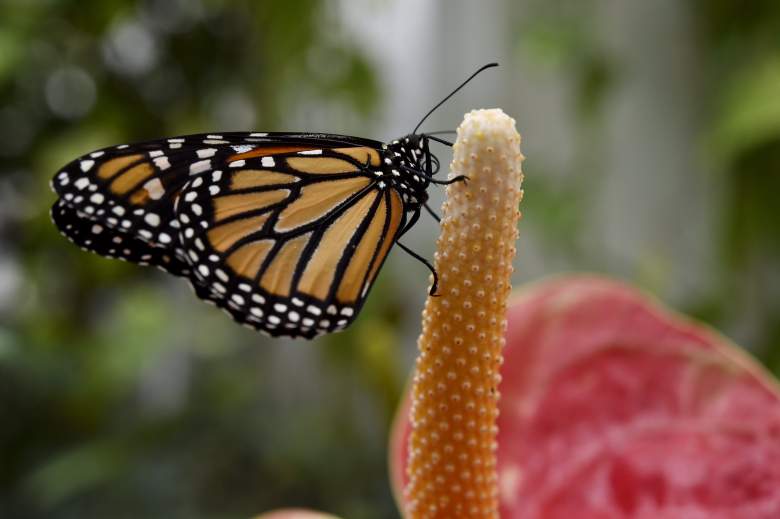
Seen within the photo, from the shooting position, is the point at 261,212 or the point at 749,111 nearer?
the point at 261,212

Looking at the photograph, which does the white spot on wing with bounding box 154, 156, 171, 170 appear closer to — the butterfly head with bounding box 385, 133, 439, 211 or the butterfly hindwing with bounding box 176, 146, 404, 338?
the butterfly hindwing with bounding box 176, 146, 404, 338

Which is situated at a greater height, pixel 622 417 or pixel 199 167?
pixel 199 167

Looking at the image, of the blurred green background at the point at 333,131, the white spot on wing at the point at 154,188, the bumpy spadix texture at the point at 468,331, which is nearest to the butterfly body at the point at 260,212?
the white spot on wing at the point at 154,188

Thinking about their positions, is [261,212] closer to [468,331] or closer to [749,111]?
[468,331]

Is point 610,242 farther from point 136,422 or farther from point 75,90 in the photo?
point 75,90

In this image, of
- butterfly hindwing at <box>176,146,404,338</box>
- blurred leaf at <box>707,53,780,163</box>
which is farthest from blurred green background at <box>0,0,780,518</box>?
butterfly hindwing at <box>176,146,404,338</box>

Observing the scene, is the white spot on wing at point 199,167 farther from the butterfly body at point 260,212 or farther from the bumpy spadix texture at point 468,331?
the bumpy spadix texture at point 468,331

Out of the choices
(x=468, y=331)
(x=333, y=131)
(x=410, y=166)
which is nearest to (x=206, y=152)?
(x=410, y=166)
